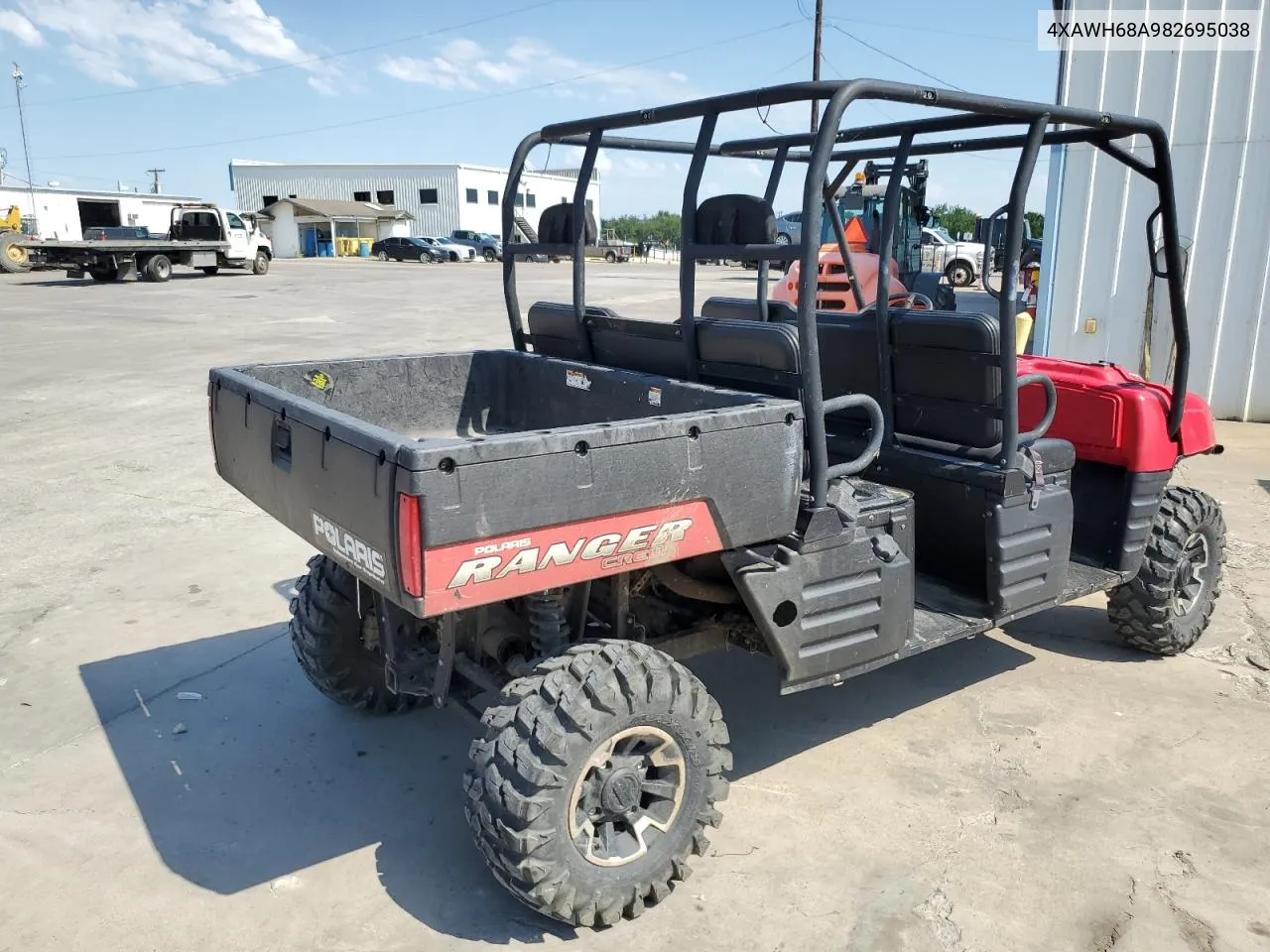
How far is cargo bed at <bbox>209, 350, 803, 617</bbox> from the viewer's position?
2.43 meters

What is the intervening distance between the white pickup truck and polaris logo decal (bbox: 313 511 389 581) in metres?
26.0

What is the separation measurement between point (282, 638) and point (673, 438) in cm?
277

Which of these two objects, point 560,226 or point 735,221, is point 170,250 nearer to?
point 560,226

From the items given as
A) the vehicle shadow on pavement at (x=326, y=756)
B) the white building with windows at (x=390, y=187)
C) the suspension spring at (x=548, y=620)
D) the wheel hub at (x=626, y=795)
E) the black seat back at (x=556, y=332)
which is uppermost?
the white building with windows at (x=390, y=187)

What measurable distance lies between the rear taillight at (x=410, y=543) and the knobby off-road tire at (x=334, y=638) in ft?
4.28

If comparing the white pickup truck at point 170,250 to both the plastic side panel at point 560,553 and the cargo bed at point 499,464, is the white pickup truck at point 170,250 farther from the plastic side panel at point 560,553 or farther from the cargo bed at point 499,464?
the plastic side panel at point 560,553

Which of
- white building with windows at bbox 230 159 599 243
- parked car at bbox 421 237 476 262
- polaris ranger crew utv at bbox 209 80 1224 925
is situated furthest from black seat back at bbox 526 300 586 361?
white building with windows at bbox 230 159 599 243

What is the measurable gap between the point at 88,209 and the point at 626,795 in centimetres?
4997

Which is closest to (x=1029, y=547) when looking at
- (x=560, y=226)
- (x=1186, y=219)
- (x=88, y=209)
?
(x=560, y=226)

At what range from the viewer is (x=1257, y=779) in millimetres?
3598

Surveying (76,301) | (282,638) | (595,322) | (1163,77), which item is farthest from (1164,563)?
(76,301)

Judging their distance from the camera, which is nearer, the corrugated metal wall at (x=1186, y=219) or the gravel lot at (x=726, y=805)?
the gravel lot at (x=726, y=805)

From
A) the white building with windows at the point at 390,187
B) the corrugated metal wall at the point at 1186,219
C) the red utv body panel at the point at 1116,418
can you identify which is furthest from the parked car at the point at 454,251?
the red utv body panel at the point at 1116,418

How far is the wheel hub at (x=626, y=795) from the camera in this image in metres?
2.81
